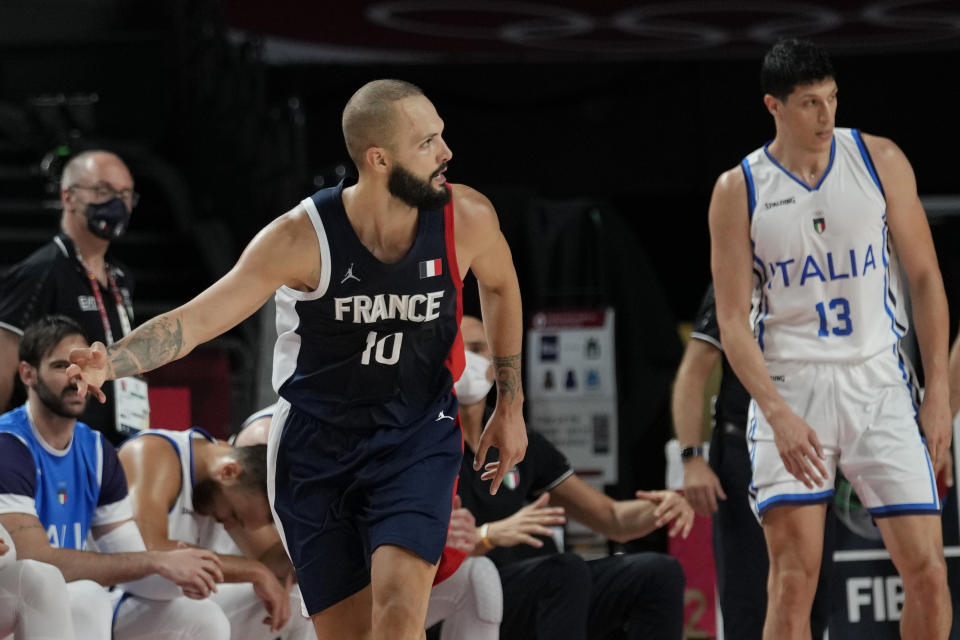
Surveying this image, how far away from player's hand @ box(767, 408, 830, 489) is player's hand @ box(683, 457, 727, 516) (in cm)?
83

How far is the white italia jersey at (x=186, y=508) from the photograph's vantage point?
4836 millimetres

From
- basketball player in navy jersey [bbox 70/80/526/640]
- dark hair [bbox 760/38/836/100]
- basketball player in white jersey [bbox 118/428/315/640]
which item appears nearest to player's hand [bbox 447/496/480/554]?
basketball player in navy jersey [bbox 70/80/526/640]

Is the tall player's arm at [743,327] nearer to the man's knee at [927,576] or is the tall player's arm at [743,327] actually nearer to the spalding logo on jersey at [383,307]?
the man's knee at [927,576]

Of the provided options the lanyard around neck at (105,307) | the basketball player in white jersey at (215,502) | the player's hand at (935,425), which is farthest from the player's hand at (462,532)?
the lanyard around neck at (105,307)

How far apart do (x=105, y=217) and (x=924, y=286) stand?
3009mm

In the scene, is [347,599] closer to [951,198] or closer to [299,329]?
[299,329]

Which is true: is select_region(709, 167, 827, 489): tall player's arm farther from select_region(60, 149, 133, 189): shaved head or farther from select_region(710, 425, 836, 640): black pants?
select_region(60, 149, 133, 189): shaved head

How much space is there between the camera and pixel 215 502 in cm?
486

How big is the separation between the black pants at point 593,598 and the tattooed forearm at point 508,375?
4.04 feet

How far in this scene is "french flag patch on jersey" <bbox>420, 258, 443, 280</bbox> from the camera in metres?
3.55

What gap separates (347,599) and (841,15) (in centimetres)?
608

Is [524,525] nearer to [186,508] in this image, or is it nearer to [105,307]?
[186,508]

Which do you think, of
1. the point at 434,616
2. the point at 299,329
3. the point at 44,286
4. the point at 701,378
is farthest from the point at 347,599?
the point at 44,286

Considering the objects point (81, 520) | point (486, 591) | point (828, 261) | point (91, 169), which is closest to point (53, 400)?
point (81, 520)
